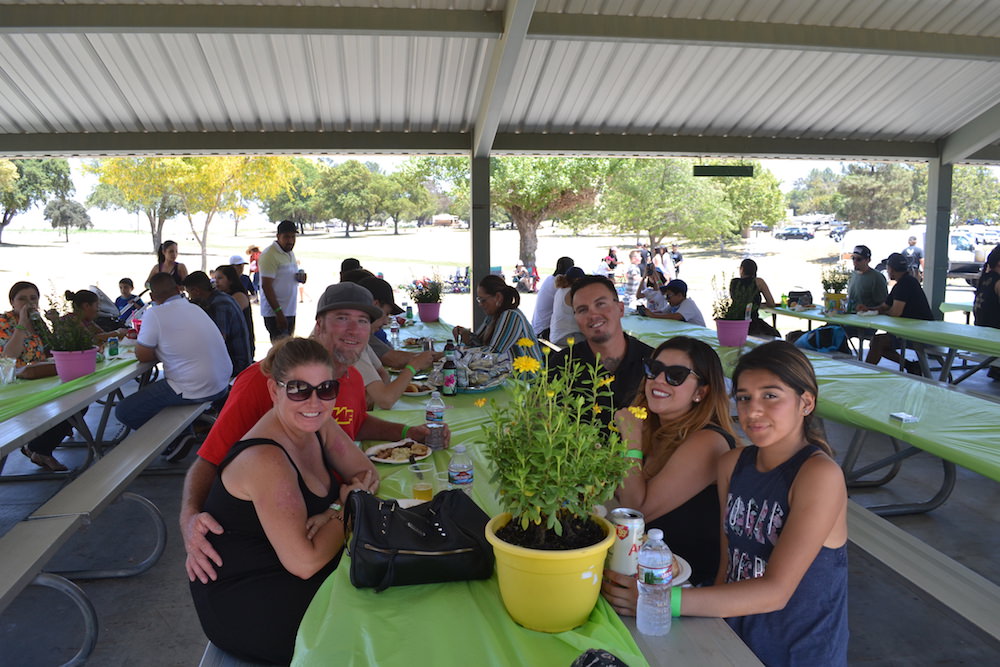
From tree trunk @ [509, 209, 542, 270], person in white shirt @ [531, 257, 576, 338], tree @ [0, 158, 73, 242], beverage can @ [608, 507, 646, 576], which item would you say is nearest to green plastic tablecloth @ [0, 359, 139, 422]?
beverage can @ [608, 507, 646, 576]

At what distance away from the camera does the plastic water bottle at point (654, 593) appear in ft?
4.88

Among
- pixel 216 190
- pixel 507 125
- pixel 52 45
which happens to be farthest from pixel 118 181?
pixel 507 125

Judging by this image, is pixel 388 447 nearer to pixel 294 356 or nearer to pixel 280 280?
pixel 294 356

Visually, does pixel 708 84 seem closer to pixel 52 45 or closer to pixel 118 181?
pixel 52 45

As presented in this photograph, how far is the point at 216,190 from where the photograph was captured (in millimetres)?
18094

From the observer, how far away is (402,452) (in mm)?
2762

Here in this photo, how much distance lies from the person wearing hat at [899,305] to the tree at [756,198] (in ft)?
73.9

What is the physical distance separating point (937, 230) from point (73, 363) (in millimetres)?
10693

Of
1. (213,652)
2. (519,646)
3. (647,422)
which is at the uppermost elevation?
(647,422)

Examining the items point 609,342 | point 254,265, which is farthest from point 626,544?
point 254,265

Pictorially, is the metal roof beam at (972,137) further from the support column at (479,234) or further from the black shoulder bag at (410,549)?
the black shoulder bag at (410,549)

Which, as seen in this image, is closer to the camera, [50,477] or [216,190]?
[50,477]

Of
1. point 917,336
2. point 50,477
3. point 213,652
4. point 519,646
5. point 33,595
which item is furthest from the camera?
point 917,336

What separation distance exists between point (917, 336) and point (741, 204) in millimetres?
25705
